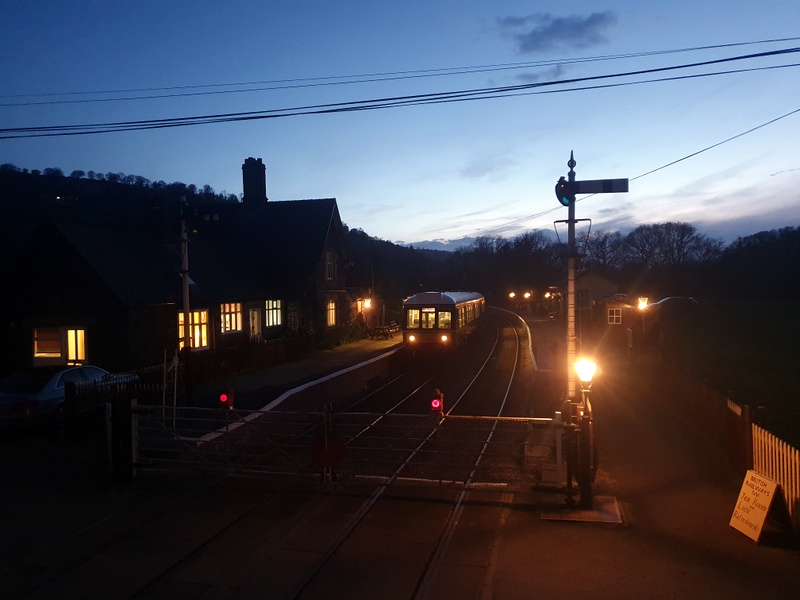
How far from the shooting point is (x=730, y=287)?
62.5 m

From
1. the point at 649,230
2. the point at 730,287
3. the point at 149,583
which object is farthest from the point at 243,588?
the point at 649,230

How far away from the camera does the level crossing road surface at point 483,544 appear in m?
6.57

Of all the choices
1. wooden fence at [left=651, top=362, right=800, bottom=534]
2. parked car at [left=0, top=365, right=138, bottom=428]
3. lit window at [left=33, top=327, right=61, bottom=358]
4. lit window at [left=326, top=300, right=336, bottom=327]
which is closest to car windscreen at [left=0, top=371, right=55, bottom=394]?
parked car at [left=0, top=365, right=138, bottom=428]

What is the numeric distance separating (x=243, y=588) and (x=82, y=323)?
60.5 feet

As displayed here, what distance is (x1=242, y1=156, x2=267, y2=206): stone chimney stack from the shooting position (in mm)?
43938

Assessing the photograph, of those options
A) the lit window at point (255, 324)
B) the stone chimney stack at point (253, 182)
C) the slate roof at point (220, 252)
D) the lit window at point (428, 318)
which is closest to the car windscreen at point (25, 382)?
the slate roof at point (220, 252)

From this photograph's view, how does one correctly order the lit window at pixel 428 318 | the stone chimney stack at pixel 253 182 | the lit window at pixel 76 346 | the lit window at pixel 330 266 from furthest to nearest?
the stone chimney stack at pixel 253 182
the lit window at pixel 330 266
the lit window at pixel 428 318
the lit window at pixel 76 346

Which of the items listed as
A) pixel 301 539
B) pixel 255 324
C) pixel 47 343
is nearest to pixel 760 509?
pixel 301 539

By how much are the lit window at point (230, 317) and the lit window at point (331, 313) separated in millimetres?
9401

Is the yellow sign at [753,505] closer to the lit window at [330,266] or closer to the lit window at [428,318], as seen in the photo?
the lit window at [428,318]

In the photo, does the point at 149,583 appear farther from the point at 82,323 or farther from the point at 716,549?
the point at 82,323

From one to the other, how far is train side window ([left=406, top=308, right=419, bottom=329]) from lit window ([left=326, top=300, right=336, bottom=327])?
9.67 meters

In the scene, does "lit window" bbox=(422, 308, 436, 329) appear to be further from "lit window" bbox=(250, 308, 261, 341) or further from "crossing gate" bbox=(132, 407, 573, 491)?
"crossing gate" bbox=(132, 407, 573, 491)

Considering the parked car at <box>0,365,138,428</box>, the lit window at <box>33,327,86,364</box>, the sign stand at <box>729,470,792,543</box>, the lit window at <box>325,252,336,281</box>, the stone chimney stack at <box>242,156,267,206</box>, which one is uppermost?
the stone chimney stack at <box>242,156,267,206</box>
